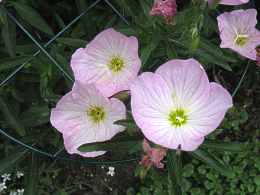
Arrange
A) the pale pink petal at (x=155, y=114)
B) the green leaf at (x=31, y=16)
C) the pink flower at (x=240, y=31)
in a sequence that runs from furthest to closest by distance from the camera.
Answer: the green leaf at (x=31, y=16)
the pink flower at (x=240, y=31)
the pale pink petal at (x=155, y=114)

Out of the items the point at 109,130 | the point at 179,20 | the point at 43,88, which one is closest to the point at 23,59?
the point at 43,88

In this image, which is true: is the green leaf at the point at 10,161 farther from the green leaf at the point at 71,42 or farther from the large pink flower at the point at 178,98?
the large pink flower at the point at 178,98

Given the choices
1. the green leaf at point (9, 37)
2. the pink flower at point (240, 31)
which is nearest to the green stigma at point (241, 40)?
the pink flower at point (240, 31)

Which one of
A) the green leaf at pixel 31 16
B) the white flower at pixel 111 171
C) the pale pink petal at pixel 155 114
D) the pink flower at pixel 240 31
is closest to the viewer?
the pale pink petal at pixel 155 114

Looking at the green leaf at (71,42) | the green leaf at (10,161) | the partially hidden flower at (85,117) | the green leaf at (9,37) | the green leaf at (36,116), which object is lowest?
the green leaf at (10,161)

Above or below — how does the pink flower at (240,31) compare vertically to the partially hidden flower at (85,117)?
above

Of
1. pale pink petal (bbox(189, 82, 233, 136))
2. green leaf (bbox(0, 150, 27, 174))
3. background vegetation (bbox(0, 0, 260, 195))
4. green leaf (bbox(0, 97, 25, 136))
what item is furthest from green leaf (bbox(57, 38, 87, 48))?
pale pink petal (bbox(189, 82, 233, 136))

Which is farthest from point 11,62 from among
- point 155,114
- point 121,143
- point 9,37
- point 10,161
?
point 155,114
